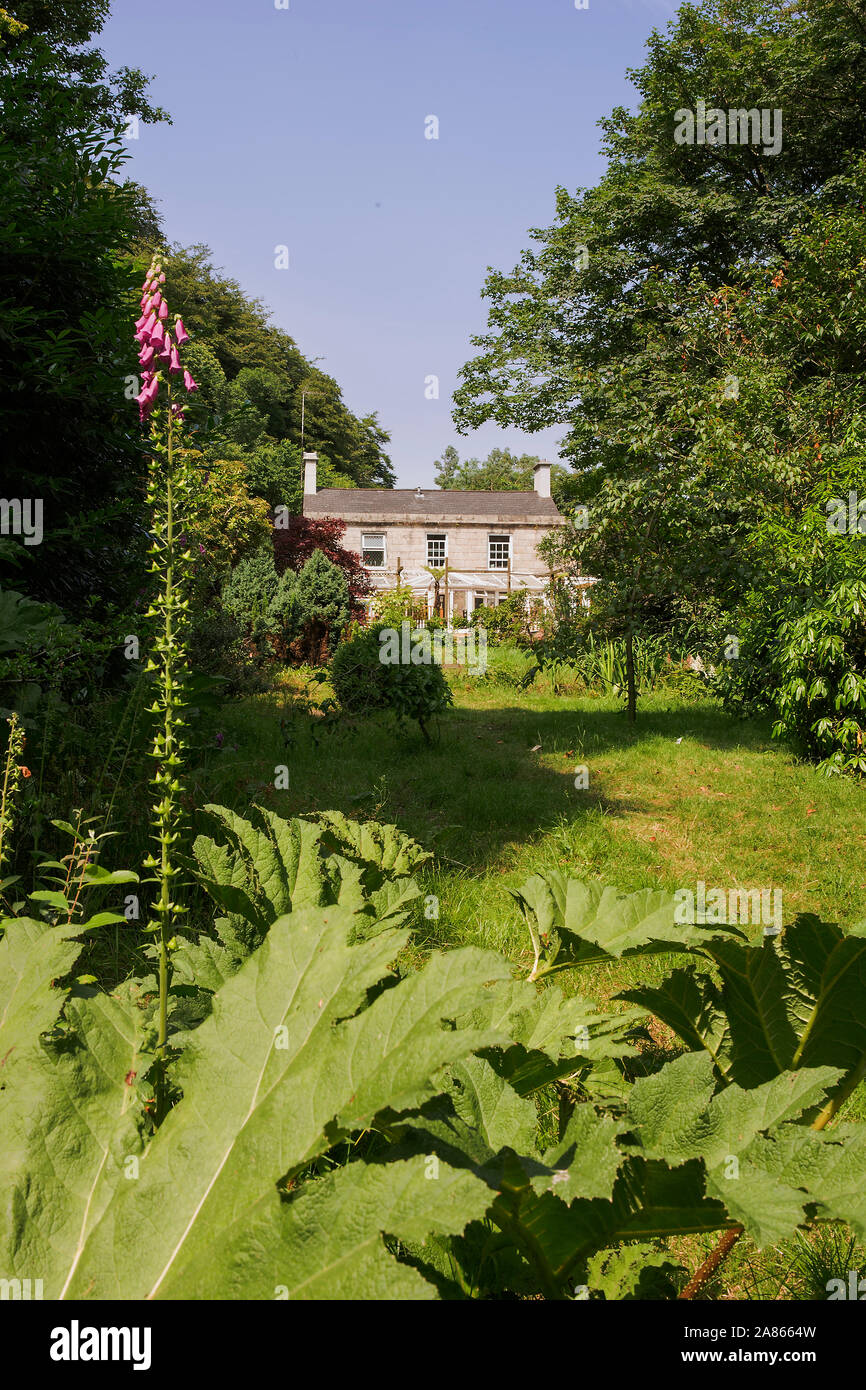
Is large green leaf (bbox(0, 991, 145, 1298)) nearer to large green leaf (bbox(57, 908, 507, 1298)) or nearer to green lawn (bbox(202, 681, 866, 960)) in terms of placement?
large green leaf (bbox(57, 908, 507, 1298))

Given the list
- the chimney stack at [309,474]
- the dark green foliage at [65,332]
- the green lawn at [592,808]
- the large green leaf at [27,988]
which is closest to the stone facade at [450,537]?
the chimney stack at [309,474]

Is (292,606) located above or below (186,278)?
below

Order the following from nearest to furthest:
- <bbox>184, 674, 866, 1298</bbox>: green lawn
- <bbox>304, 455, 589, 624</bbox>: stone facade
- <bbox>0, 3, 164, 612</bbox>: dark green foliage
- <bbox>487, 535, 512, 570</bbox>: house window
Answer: <bbox>184, 674, 866, 1298</bbox>: green lawn < <bbox>0, 3, 164, 612</bbox>: dark green foliage < <bbox>304, 455, 589, 624</bbox>: stone facade < <bbox>487, 535, 512, 570</bbox>: house window

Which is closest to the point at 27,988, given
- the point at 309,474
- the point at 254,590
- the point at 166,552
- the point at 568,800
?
the point at 166,552

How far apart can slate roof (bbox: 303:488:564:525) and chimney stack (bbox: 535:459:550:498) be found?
0.58 metres

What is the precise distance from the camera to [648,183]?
18781 millimetres

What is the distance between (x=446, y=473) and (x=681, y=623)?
227ft

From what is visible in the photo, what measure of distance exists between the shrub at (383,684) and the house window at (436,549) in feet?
72.9

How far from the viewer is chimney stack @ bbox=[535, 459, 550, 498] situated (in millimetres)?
33906

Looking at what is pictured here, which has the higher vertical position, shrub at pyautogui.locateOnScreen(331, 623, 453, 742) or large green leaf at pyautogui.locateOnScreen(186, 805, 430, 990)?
shrub at pyautogui.locateOnScreen(331, 623, 453, 742)

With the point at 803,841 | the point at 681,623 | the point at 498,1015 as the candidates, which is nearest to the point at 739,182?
the point at 681,623

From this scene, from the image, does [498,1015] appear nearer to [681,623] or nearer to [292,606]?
[681,623]

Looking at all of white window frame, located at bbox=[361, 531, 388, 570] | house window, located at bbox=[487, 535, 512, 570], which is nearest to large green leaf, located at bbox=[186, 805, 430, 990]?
white window frame, located at bbox=[361, 531, 388, 570]

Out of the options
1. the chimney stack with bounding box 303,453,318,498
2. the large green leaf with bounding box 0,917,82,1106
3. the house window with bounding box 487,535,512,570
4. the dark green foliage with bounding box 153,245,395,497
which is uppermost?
the dark green foliage with bounding box 153,245,395,497
